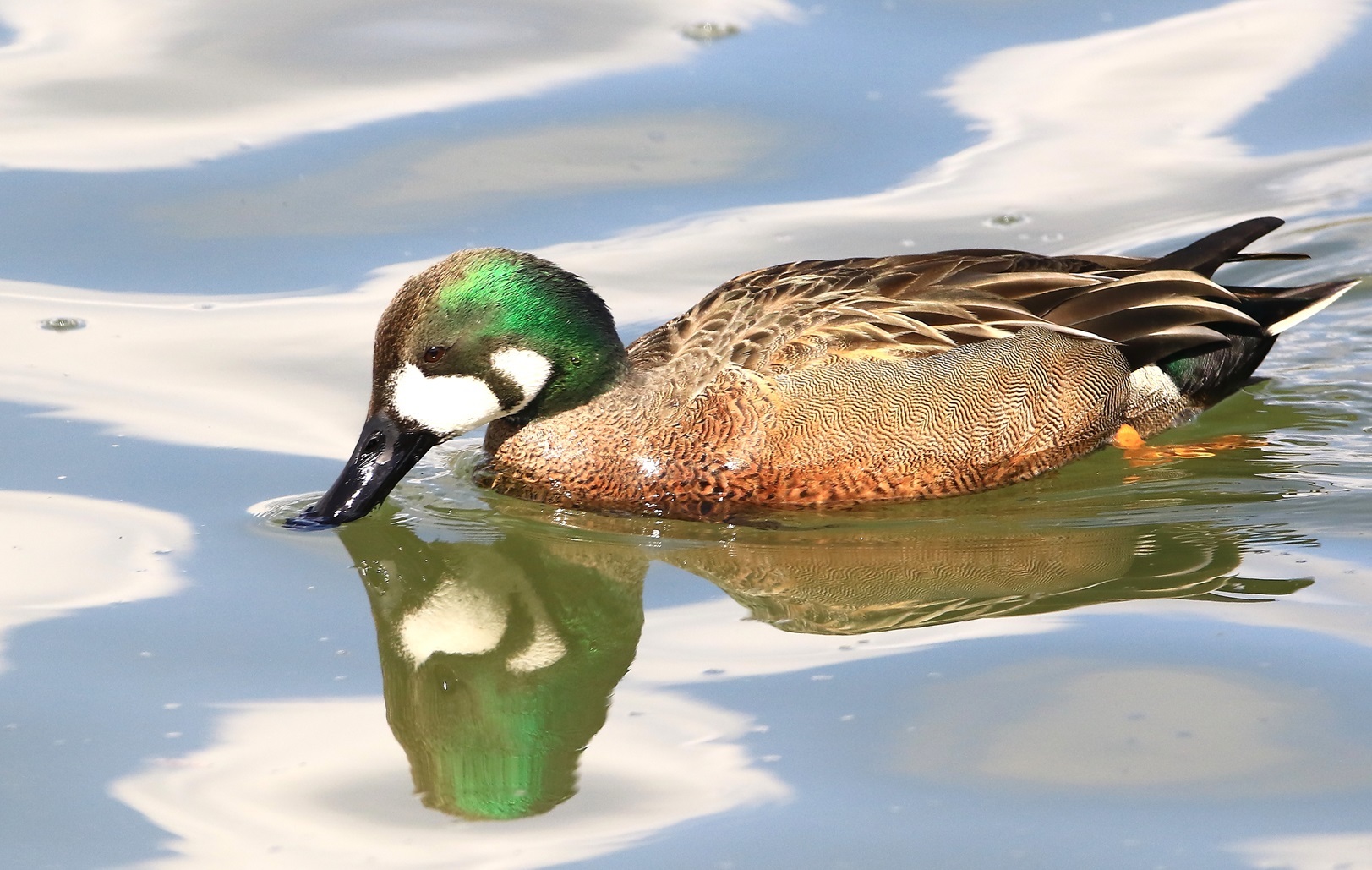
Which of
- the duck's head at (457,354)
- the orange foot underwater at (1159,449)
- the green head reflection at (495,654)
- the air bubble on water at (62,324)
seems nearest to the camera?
the green head reflection at (495,654)

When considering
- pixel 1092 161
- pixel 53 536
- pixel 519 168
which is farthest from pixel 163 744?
pixel 1092 161

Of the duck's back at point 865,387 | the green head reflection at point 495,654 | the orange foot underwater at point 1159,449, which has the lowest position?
the green head reflection at point 495,654

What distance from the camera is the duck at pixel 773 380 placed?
265 inches

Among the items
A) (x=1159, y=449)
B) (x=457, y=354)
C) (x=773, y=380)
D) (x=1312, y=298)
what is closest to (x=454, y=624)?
(x=457, y=354)

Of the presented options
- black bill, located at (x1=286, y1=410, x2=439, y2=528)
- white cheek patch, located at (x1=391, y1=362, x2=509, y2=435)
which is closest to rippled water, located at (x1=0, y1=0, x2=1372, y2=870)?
black bill, located at (x1=286, y1=410, x2=439, y2=528)

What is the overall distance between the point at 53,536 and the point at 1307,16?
27.6ft

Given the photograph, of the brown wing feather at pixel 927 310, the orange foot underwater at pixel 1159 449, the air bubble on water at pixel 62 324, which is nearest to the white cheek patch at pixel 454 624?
the brown wing feather at pixel 927 310

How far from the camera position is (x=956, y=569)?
640 cm

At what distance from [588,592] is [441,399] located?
939 mm

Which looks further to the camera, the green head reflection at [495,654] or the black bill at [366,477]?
the black bill at [366,477]

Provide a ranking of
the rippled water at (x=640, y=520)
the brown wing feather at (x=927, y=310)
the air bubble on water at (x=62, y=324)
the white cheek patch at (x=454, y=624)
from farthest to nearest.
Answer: the air bubble on water at (x=62, y=324)
the brown wing feather at (x=927, y=310)
the white cheek patch at (x=454, y=624)
the rippled water at (x=640, y=520)

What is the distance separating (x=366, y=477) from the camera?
6699 millimetres

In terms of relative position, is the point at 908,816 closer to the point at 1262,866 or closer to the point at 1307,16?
the point at 1262,866

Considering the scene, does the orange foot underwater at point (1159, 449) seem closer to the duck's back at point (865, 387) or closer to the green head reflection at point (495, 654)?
the duck's back at point (865, 387)
